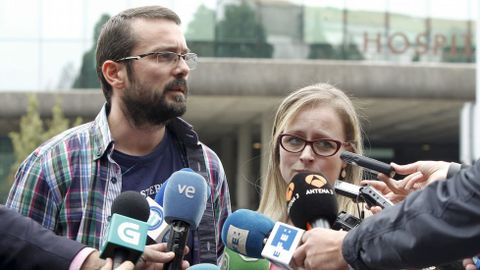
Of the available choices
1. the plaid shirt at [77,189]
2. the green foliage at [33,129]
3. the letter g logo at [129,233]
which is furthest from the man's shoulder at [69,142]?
the green foliage at [33,129]

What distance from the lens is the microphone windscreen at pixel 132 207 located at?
8.33 feet

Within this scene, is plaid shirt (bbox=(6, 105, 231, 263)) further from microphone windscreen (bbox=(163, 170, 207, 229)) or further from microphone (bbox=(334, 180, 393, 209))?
microphone (bbox=(334, 180, 393, 209))

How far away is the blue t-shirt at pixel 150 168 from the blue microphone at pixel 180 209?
2.64 feet

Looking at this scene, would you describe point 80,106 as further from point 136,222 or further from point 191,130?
point 136,222

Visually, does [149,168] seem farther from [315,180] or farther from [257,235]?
[315,180]

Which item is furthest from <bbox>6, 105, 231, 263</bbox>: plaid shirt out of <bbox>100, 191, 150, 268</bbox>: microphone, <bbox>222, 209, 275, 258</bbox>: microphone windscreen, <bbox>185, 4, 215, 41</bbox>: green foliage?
<bbox>185, 4, 215, 41</bbox>: green foliage

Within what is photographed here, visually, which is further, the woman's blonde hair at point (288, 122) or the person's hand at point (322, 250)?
the woman's blonde hair at point (288, 122)

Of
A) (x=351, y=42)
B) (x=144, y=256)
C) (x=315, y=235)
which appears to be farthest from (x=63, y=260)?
(x=351, y=42)

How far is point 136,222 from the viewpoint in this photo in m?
2.38

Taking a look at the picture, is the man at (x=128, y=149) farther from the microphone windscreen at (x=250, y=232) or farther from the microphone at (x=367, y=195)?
the microphone at (x=367, y=195)

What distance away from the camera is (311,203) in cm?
266

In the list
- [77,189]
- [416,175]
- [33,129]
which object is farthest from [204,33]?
[416,175]

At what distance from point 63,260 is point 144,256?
0.26 metres

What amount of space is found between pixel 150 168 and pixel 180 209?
110 cm
